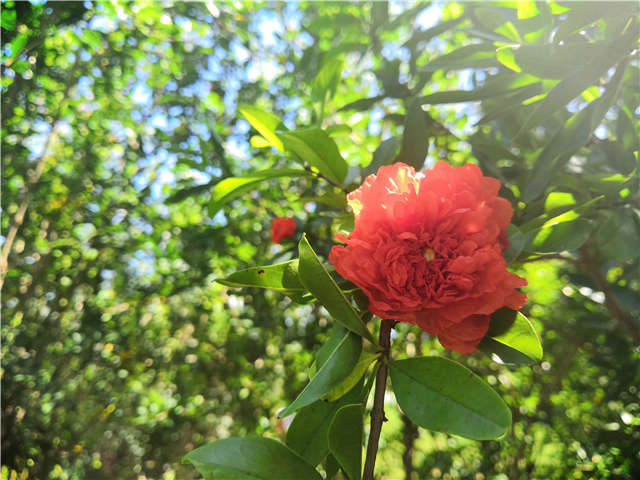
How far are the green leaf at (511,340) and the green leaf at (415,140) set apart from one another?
31cm

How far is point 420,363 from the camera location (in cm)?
45

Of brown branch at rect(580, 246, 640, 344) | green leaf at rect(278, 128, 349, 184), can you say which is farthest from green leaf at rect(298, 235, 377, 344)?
brown branch at rect(580, 246, 640, 344)

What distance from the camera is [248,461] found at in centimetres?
43

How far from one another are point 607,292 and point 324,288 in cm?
87

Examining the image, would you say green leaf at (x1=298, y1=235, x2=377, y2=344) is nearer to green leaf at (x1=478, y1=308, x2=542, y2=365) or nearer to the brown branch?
green leaf at (x1=478, y1=308, x2=542, y2=365)

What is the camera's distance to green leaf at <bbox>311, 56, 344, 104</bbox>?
0.81 metres

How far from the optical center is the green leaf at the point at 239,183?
0.69 meters

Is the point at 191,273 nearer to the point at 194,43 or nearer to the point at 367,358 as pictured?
the point at 194,43

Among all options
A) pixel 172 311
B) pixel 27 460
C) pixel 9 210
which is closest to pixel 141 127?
pixel 9 210

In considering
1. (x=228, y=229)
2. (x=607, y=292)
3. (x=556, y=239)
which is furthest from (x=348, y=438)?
(x=228, y=229)

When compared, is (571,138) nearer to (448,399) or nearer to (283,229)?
(448,399)

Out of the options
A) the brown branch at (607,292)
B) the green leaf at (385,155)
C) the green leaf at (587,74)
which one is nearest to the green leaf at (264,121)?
the green leaf at (385,155)

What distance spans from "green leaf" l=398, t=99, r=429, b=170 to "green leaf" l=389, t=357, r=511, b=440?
1.18 feet

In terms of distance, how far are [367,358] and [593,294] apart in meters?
0.89
